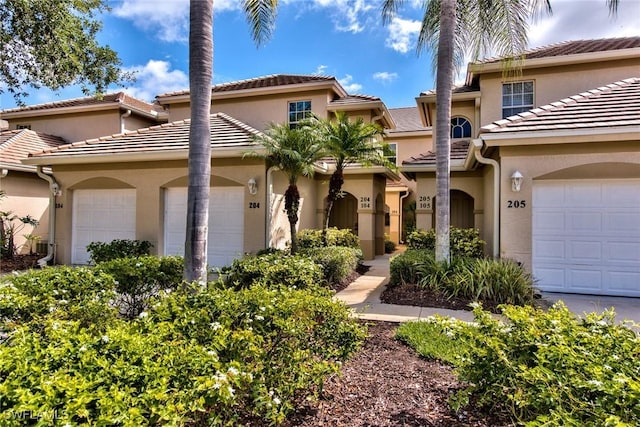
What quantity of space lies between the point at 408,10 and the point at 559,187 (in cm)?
682

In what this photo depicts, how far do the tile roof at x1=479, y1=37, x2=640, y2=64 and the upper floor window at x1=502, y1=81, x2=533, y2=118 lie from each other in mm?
1054

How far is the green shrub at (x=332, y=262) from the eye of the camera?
9922 mm

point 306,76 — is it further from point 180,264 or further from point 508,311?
point 508,311

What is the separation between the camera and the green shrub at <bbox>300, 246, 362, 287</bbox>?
9.92 m

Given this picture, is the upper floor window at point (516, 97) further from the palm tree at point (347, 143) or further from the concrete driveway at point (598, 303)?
the concrete driveway at point (598, 303)

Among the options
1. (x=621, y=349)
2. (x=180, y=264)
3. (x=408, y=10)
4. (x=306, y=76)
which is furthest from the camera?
(x=306, y=76)

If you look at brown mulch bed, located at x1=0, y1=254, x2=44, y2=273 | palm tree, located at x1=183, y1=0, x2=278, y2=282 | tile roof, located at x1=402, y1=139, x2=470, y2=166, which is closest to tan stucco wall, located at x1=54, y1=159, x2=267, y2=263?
brown mulch bed, located at x1=0, y1=254, x2=44, y2=273

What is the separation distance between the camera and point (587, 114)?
9.16m

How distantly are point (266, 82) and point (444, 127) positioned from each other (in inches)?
455

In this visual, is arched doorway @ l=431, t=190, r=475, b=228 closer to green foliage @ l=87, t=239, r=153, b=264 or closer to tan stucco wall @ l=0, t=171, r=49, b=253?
green foliage @ l=87, t=239, r=153, b=264

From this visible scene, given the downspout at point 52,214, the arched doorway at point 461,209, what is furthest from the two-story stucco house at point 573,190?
the downspout at point 52,214

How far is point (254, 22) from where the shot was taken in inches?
305

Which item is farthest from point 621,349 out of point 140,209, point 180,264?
point 140,209

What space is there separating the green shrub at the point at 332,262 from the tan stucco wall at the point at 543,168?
440cm
